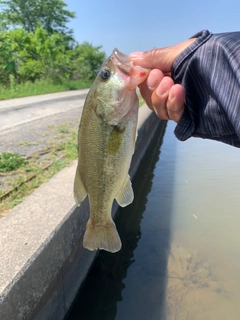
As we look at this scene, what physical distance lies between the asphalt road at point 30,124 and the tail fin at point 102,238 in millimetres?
4755

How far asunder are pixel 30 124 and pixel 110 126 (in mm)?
8546

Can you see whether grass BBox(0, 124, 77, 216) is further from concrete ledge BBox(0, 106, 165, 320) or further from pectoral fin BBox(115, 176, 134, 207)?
pectoral fin BBox(115, 176, 134, 207)

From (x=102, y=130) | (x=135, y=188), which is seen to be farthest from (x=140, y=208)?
(x=102, y=130)

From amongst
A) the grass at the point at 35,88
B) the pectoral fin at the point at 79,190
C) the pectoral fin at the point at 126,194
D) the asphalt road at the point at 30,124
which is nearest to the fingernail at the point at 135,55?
the pectoral fin at the point at 126,194

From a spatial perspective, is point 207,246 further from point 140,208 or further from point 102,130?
point 102,130

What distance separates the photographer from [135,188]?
8.28 meters

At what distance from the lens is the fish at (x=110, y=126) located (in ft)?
6.59

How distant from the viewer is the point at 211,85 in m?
1.91

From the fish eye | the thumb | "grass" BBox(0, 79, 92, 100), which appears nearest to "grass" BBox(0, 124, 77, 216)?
the fish eye

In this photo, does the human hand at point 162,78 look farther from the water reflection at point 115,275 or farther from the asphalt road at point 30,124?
the asphalt road at point 30,124

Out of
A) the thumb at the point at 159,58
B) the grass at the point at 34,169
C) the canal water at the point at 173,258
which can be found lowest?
the canal water at the point at 173,258

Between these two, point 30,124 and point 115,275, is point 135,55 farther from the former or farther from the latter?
point 30,124

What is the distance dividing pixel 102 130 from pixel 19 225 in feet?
6.57

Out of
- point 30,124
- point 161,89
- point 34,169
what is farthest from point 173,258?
point 30,124
